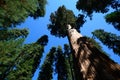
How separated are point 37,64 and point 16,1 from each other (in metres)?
11.2

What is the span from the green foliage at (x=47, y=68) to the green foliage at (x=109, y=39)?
3.81 metres

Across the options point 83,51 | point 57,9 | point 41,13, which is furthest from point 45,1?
point 83,51

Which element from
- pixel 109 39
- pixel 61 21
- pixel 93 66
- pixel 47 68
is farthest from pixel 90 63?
pixel 61 21

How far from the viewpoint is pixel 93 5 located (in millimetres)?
13594

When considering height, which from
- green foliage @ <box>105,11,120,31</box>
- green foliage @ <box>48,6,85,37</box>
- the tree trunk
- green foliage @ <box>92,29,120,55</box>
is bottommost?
the tree trunk

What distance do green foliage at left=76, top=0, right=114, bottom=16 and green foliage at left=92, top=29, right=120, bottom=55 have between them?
1621 mm

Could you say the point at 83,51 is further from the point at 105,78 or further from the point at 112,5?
the point at 112,5

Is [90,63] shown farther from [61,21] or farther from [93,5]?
[61,21]

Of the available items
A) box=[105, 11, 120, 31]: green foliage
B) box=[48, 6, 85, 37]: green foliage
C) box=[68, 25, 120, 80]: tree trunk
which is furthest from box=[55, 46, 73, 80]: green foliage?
box=[68, 25, 120, 80]: tree trunk

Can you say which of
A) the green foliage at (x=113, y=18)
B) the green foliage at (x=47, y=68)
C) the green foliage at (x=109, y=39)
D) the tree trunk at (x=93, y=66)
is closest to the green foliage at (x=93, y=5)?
the green foliage at (x=113, y=18)

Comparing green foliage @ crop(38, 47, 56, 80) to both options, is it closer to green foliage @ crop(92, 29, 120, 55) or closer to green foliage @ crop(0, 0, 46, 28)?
green foliage @ crop(92, 29, 120, 55)

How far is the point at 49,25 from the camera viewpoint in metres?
19.2

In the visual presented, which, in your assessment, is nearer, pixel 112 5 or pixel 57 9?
pixel 112 5

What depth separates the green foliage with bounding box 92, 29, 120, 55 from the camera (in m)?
14.2
